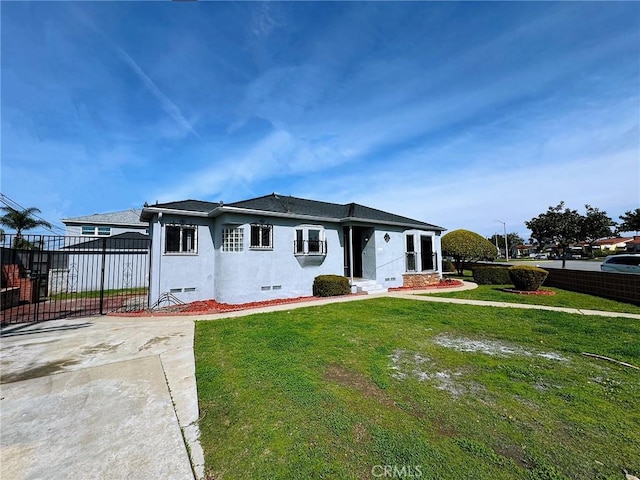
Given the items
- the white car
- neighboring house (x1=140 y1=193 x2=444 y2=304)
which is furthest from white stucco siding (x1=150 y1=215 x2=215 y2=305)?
the white car

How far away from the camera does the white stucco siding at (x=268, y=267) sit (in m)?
11.0

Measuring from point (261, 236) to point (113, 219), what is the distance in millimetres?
20435

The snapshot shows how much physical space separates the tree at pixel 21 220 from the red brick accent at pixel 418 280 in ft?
88.8

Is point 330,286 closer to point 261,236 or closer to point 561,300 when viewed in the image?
point 261,236

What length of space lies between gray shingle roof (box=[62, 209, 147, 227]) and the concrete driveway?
2010cm

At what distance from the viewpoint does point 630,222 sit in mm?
46750

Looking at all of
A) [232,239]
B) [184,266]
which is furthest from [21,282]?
[232,239]

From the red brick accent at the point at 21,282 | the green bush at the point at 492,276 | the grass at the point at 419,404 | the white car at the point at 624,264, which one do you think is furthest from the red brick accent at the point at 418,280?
the red brick accent at the point at 21,282

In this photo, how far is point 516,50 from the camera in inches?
338

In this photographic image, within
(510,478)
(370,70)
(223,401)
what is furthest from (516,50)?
(223,401)

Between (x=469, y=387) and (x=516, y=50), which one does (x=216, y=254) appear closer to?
(x=469, y=387)

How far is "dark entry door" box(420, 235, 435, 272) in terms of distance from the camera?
1714 cm

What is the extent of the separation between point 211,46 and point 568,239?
2289 inches

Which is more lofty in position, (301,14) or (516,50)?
(301,14)
